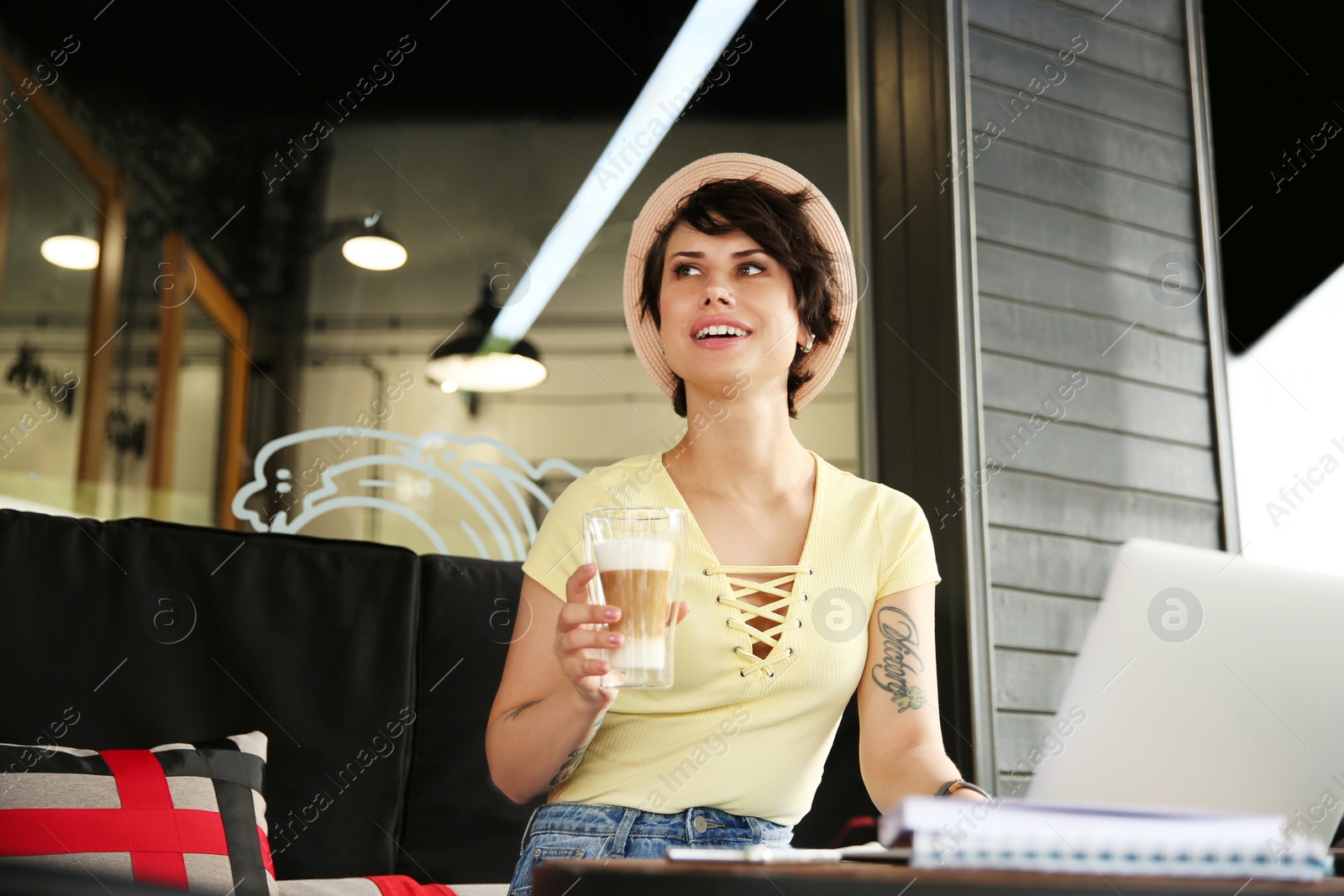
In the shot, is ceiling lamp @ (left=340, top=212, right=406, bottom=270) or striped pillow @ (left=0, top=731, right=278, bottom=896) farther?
ceiling lamp @ (left=340, top=212, right=406, bottom=270)

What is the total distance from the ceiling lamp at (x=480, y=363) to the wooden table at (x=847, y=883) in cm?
260

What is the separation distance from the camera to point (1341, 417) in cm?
295

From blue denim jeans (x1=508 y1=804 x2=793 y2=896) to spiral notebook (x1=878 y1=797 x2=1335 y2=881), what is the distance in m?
0.78

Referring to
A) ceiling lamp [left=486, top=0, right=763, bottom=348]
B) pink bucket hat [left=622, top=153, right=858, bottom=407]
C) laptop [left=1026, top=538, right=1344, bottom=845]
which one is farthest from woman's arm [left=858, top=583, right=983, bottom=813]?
ceiling lamp [left=486, top=0, right=763, bottom=348]

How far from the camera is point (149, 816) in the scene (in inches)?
64.1

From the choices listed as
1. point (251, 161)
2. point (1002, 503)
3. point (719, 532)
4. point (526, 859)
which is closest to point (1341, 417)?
point (1002, 503)

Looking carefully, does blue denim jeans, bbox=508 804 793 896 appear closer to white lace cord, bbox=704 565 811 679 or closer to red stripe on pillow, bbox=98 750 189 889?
white lace cord, bbox=704 565 811 679

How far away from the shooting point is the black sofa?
187 cm

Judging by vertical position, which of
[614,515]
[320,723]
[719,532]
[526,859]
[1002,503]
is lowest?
[526,859]

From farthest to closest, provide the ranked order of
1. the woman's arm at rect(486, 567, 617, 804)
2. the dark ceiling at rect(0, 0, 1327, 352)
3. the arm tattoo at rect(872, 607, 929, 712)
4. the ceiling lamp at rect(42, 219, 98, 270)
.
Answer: the dark ceiling at rect(0, 0, 1327, 352), the ceiling lamp at rect(42, 219, 98, 270), the arm tattoo at rect(872, 607, 929, 712), the woman's arm at rect(486, 567, 617, 804)

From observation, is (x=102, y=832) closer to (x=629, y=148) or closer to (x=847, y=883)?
(x=847, y=883)

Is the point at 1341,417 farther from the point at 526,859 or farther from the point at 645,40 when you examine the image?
the point at 526,859

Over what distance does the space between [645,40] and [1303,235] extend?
203 cm

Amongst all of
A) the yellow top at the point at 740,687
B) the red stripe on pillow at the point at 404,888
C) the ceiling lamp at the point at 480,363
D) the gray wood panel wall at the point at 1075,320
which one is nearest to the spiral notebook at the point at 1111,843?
the yellow top at the point at 740,687
